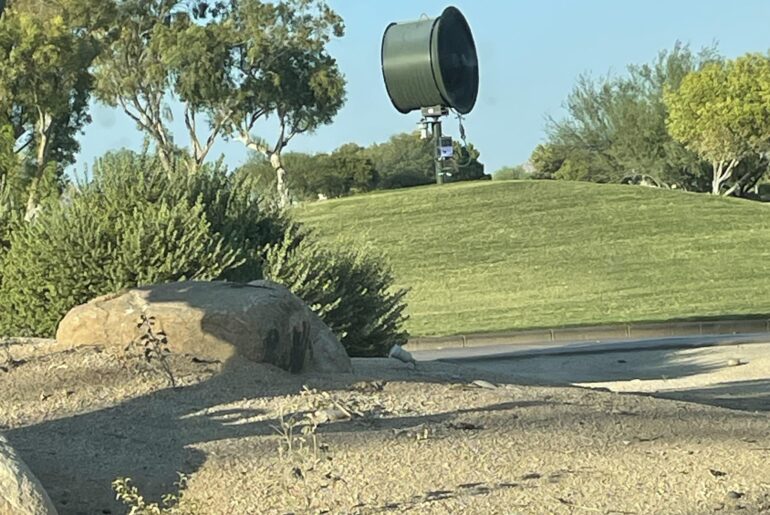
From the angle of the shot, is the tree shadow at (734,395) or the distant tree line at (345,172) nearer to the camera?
the tree shadow at (734,395)

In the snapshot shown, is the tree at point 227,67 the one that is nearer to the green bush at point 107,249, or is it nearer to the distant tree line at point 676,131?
the distant tree line at point 676,131

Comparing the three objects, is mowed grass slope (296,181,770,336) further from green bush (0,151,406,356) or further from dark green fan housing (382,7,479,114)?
dark green fan housing (382,7,479,114)

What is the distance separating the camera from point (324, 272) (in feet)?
37.8

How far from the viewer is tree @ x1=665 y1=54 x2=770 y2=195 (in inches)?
2308

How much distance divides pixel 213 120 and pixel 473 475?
5414 centimetres

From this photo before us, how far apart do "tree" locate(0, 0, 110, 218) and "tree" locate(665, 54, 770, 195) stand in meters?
28.8

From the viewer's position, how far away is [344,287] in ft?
39.0

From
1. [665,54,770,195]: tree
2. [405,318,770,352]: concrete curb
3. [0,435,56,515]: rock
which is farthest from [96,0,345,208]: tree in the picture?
[0,435,56,515]: rock

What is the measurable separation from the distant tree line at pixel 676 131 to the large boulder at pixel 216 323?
53.5 meters

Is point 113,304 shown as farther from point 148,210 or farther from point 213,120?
point 213,120

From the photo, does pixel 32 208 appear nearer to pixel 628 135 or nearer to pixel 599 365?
pixel 599 365

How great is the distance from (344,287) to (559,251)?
23341 mm

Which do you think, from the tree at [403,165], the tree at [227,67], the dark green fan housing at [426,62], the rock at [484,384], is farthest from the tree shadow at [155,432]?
the tree at [403,165]

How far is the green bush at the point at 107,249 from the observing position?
1057 centimetres
